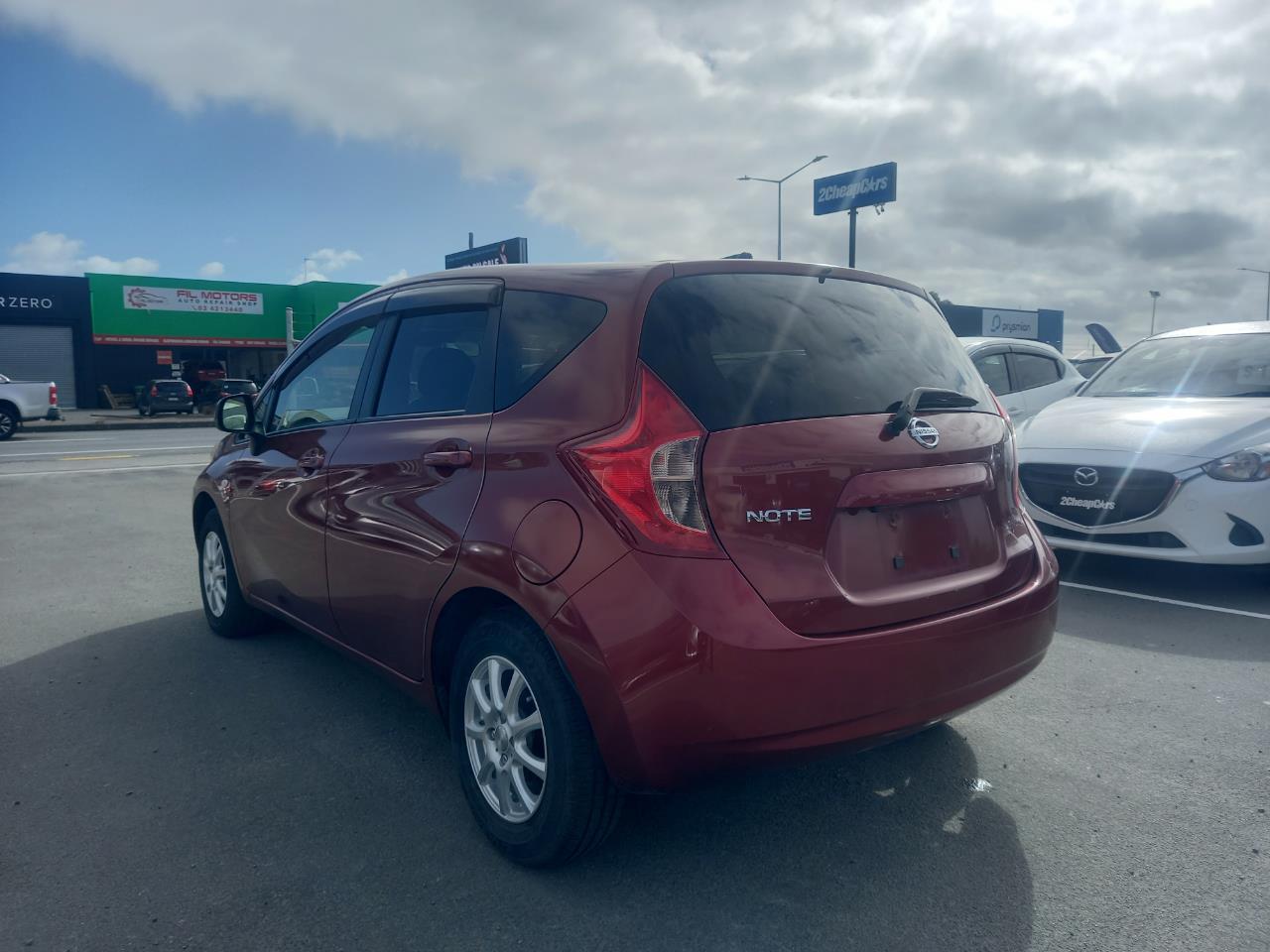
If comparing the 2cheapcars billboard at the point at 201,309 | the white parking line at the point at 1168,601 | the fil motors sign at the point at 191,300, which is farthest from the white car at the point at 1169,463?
the fil motors sign at the point at 191,300

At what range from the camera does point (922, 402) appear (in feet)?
9.89

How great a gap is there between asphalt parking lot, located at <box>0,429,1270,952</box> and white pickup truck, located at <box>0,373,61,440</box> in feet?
71.1

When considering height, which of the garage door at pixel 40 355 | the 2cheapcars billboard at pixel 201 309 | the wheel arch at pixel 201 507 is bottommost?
the wheel arch at pixel 201 507

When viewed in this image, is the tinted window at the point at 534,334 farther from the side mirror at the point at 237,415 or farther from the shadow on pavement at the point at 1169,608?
the shadow on pavement at the point at 1169,608

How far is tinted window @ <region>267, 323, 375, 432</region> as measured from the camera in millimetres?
4027

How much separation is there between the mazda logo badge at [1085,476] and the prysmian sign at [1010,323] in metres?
57.2

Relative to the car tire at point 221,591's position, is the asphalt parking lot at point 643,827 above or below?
below

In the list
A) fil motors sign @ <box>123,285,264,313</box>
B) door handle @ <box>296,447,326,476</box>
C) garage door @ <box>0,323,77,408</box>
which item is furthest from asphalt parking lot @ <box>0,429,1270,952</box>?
garage door @ <box>0,323,77,408</box>

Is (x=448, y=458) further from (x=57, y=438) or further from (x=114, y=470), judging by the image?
(x=57, y=438)

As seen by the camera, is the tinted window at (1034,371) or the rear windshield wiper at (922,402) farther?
the tinted window at (1034,371)

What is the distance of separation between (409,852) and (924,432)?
1978 millimetres

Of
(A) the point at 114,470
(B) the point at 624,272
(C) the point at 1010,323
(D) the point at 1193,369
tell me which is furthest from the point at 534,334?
(C) the point at 1010,323

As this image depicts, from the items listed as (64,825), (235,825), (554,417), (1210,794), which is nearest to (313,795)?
(235,825)

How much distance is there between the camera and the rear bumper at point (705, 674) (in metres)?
2.44
